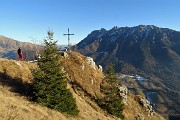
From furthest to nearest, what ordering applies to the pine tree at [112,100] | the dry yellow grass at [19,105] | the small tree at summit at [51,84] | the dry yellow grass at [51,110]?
the pine tree at [112,100] → the small tree at summit at [51,84] → the dry yellow grass at [51,110] → the dry yellow grass at [19,105]

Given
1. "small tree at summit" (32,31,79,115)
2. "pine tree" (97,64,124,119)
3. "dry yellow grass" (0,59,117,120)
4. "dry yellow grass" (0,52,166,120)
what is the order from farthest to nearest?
"pine tree" (97,64,124,119), "small tree at summit" (32,31,79,115), "dry yellow grass" (0,52,166,120), "dry yellow grass" (0,59,117,120)

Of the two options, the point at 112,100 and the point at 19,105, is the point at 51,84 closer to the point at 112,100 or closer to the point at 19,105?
the point at 19,105

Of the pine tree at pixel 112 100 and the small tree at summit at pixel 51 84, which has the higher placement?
the small tree at summit at pixel 51 84

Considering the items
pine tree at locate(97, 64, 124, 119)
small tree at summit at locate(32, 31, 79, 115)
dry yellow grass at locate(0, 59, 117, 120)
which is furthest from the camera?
pine tree at locate(97, 64, 124, 119)

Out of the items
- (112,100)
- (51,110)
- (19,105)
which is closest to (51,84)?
(51,110)

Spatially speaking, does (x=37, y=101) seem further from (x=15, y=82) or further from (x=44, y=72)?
(x=15, y=82)

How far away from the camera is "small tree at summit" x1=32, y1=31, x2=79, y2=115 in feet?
104

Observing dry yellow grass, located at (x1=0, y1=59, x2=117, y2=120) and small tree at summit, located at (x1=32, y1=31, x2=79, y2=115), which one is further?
small tree at summit, located at (x1=32, y1=31, x2=79, y2=115)

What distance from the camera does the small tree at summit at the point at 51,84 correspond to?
31625mm

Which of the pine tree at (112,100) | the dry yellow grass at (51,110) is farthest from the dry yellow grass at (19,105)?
the pine tree at (112,100)

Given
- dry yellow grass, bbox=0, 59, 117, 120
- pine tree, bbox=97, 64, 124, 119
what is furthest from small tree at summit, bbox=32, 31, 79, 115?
pine tree, bbox=97, 64, 124, 119

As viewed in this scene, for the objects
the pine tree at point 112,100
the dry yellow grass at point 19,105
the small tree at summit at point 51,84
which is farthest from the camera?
the pine tree at point 112,100

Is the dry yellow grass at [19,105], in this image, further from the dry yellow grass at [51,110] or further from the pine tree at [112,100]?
the pine tree at [112,100]

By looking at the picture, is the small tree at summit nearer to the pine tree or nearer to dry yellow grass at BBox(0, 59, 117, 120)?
dry yellow grass at BBox(0, 59, 117, 120)
